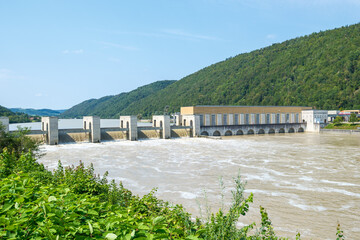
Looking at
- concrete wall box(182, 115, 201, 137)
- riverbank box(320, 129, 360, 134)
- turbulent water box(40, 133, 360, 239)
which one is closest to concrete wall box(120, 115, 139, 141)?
concrete wall box(182, 115, 201, 137)

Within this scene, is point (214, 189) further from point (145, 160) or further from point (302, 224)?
point (145, 160)

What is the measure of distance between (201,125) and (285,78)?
301ft

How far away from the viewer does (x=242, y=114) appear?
213ft

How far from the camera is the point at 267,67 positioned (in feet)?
492

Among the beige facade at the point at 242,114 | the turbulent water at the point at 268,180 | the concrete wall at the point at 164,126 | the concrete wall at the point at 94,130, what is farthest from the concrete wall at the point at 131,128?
the beige facade at the point at 242,114

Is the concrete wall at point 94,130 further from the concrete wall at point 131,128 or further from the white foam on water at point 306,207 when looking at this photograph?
the white foam on water at point 306,207

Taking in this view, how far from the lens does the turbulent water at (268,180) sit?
1284cm

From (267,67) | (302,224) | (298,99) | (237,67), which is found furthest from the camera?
(237,67)

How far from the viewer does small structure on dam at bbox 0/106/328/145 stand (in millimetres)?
43281

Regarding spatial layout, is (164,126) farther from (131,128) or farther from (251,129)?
(251,129)

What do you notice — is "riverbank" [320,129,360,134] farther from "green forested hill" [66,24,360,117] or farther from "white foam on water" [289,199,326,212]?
"white foam on water" [289,199,326,212]

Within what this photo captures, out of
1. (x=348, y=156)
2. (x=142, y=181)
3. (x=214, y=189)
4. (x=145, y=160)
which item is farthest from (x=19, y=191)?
(x=348, y=156)

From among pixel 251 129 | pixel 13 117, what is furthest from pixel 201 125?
pixel 13 117

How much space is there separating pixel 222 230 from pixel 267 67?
156m
